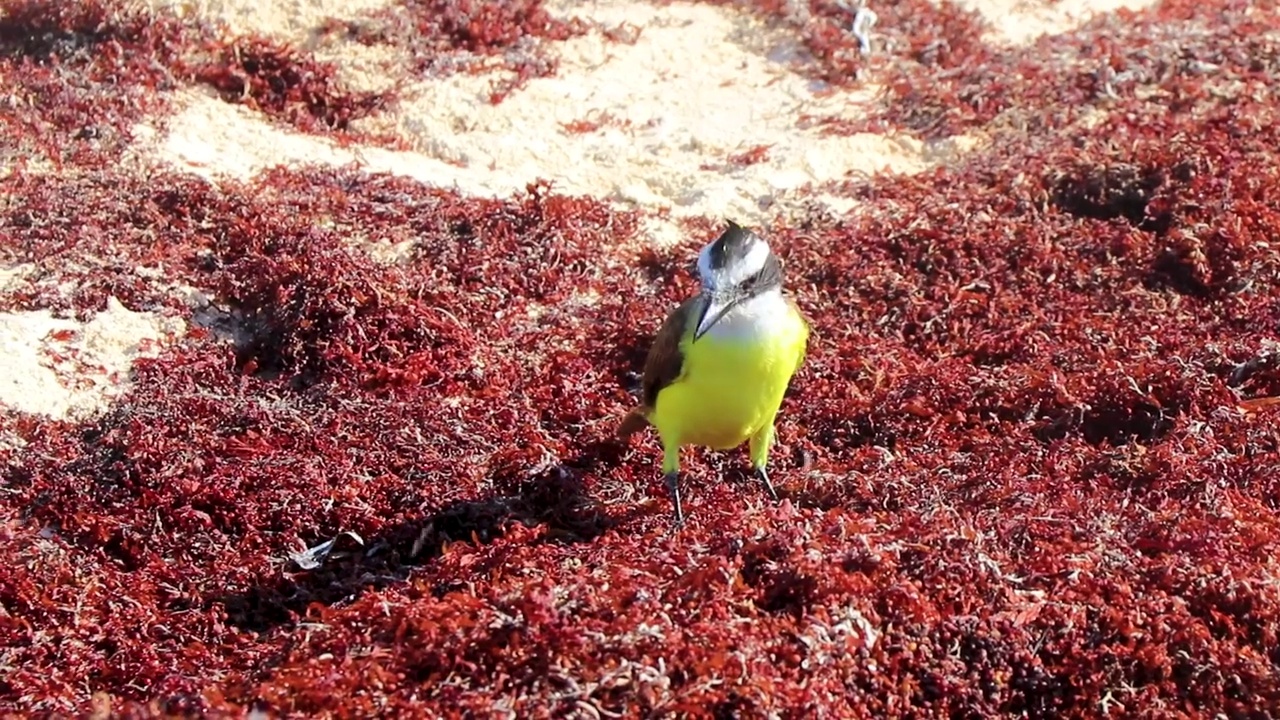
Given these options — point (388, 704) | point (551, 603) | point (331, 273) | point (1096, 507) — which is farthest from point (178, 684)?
point (1096, 507)

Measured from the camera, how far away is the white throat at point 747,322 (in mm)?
5496

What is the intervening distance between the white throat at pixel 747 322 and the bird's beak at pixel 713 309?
4 cm

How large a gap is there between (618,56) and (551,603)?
6.24 m

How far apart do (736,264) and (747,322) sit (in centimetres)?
25

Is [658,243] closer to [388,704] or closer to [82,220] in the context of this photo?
[82,220]

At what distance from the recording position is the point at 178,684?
4.60m

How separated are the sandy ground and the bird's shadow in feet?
7.82

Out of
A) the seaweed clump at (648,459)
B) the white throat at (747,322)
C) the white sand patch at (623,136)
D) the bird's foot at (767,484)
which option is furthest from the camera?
the white sand patch at (623,136)

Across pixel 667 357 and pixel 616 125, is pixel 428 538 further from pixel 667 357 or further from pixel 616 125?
pixel 616 125

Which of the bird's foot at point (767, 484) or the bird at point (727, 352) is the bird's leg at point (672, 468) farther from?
the bird's foot at point (767, 484)

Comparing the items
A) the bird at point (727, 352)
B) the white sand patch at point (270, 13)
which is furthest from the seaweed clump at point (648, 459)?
the white sand patch at point (270, 13)

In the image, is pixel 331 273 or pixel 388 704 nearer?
pixel 388 704

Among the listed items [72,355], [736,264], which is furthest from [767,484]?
[72,355]

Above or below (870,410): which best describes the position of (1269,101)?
above
